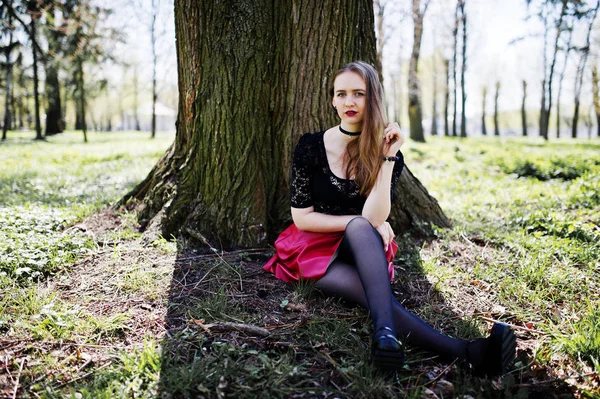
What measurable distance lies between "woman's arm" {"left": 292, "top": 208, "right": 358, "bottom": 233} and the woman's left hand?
1.59ft

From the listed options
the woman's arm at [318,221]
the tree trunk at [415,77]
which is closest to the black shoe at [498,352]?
the woman's arm at [318,221]

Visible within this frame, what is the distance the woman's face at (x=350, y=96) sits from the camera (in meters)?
2.66

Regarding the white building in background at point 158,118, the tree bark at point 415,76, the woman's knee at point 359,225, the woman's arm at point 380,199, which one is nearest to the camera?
the woman's knee at point 359,225

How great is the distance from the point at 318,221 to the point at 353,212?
319 millimetres

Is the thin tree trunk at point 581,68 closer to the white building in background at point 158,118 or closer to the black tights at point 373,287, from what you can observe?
the black tights at point 373,287

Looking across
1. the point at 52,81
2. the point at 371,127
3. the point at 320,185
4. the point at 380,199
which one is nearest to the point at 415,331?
the point at 380,199

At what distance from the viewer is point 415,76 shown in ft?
49.0

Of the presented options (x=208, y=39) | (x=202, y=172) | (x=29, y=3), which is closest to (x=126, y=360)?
(x=202, y=172)

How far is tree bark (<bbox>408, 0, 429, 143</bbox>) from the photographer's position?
1303cm

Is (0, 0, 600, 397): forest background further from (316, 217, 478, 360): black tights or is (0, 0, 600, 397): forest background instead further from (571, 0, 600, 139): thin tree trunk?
(571, 0, 600, 139): thin tree trunk

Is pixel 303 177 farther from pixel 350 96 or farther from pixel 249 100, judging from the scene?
pixel 249 100

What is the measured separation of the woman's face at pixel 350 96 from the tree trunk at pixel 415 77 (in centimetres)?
1151

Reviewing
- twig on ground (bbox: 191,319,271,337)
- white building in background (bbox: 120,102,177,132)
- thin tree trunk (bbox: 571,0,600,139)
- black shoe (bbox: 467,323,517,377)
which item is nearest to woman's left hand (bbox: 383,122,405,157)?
black shoe (bbox: 467,323,517,377)

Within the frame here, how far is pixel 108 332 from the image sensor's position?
2248 millimetres
